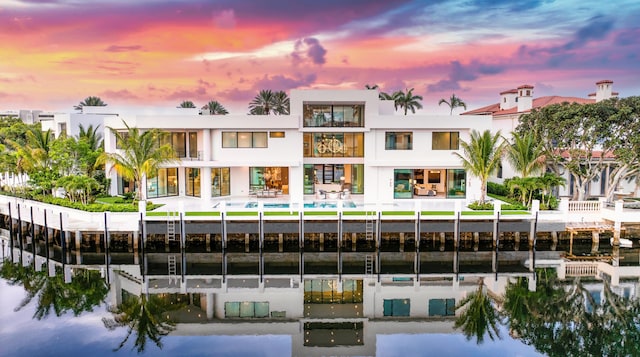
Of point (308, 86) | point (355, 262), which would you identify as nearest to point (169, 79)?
point (308, 86)

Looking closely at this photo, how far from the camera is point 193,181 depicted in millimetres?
33312

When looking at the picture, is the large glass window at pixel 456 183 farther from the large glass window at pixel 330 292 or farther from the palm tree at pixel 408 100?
the palm tree at pixel 408 100

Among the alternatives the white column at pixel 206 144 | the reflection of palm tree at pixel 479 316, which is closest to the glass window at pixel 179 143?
the white column at pixel 206 144

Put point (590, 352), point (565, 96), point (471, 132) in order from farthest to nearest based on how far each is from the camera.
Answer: point (565, 96), point (471, 132), point (590, 352)

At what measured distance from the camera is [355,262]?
24391 mm

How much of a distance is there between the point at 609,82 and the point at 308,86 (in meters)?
25.5

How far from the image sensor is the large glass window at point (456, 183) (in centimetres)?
3244

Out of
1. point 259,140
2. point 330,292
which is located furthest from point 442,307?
point 259,140

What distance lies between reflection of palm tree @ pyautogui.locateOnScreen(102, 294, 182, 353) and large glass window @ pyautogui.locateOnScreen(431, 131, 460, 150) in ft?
68.5

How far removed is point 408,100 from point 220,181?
3259 centimetres

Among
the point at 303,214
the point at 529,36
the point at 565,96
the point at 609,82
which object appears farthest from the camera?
the point at 565,96

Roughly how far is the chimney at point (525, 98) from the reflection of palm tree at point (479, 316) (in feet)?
80.8

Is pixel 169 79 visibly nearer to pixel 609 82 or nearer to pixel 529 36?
pixel 529 36

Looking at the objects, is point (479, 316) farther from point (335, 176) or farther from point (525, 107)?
point (525, 107)
